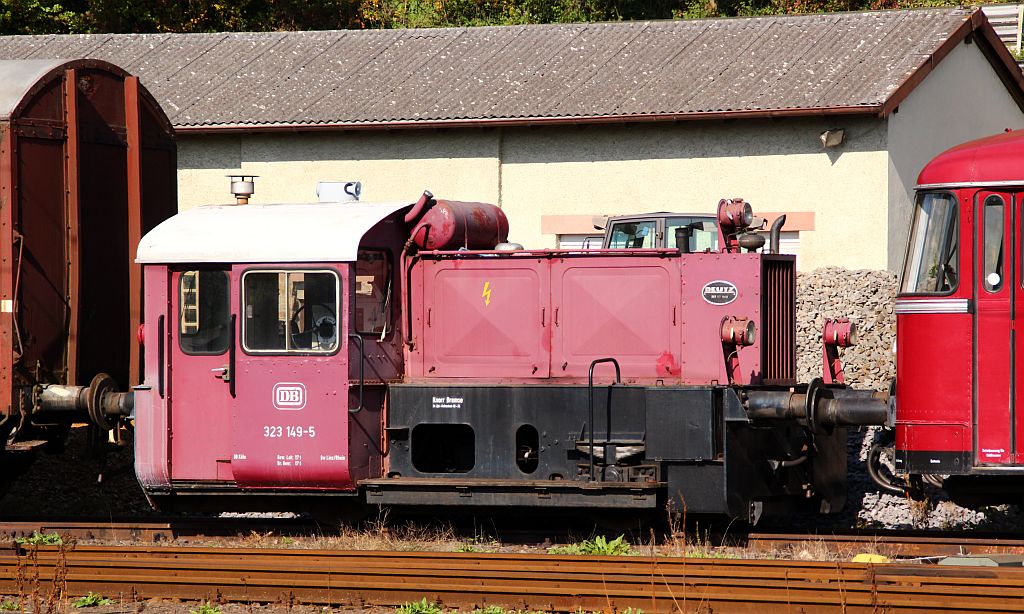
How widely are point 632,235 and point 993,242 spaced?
6.78 m

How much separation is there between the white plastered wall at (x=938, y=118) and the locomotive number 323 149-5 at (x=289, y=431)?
13.1 m

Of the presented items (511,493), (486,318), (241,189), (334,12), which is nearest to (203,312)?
(241,189)

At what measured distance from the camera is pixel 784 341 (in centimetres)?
1134

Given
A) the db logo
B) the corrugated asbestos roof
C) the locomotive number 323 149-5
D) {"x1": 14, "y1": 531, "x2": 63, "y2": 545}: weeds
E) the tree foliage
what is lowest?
{"x1": 14, "y1": 531, "x2": 63, "y2": 545}: weeds

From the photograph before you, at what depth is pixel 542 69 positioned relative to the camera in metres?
23.8

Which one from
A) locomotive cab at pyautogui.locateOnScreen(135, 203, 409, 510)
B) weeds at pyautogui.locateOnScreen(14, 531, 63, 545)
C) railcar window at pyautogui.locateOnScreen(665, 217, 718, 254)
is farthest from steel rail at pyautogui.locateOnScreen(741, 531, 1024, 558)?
weeds at pyautogui.locateOnScreen(14, 531, 63, 545)

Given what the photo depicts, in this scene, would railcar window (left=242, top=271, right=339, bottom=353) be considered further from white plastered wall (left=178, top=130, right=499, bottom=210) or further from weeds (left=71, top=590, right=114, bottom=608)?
white plastered wall (left=178, top=130, right=499, bottom=210)

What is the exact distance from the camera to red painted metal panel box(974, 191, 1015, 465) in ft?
31.7

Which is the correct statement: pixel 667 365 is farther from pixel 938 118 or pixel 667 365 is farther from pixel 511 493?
pixel 938 118

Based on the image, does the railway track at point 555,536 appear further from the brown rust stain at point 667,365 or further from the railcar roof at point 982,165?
the railcar roof at point 982,165

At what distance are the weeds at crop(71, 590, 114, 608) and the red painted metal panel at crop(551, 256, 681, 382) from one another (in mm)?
4147

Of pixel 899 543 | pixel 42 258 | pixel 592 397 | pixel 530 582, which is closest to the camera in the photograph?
pixel 530 582

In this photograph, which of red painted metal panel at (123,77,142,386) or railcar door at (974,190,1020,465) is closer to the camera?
railcar door at (974,190,1020,465)

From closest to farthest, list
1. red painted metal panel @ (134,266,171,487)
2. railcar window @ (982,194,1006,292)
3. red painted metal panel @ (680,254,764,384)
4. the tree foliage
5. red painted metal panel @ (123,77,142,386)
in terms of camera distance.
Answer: railcar window @ (982,194,1006,292) → red painted metal panel @ (680,254,764,384) → red painted metal panel @ (134,266,171,487) → red painted metal panel @ (123,77,142,386) → the tree foliage
